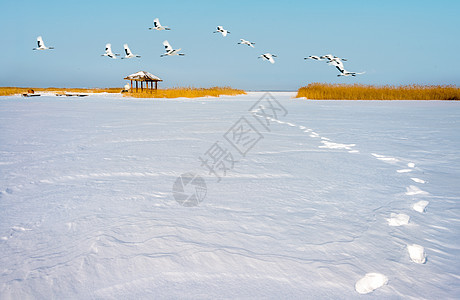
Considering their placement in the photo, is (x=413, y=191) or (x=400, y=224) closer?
(x=400, y=224)

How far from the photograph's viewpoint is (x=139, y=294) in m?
0.99

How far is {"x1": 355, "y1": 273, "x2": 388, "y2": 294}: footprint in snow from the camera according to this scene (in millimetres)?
1026

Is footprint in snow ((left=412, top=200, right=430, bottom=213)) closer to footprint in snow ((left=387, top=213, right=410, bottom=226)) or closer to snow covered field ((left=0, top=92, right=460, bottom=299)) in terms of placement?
snow covered field ((left=0, top=92, right=460, bottom=299))

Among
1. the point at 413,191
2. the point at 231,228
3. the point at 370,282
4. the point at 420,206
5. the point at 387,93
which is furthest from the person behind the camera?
the point at 387,93

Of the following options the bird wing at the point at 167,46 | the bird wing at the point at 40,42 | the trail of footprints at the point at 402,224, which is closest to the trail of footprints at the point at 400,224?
the trail of footprints at the point at 402,224

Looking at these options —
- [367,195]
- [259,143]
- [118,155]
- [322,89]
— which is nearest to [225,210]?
[367,195]

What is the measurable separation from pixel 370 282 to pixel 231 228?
2.01ft

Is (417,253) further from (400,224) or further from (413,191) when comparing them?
(413,191)

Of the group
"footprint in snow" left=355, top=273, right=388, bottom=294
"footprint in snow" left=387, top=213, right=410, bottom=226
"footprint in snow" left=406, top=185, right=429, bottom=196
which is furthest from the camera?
"footprint in snow" left=406, top=185, right=429, bottom=196

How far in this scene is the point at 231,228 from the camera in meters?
1.45

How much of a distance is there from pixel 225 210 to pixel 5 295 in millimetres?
983

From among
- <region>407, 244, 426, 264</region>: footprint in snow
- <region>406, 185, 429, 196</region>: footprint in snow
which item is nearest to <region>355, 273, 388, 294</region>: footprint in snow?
<region>407, 244, 426, 264</region>: footprint in snow

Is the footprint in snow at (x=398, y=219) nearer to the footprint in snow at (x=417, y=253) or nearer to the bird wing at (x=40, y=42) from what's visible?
the footprint in snow at (x=417, y=253)

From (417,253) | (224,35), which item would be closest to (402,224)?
(417,253)
